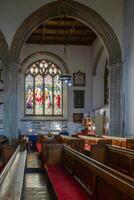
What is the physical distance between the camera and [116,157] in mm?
6023

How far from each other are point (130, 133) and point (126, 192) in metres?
9.06

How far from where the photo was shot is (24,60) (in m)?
18.1

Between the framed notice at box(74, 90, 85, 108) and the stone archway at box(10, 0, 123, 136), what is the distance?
5686 millimetres

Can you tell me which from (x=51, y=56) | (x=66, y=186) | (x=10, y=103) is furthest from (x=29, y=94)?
(x=66, y=186)

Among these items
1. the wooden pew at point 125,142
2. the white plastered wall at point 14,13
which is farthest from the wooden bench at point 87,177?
the white plastered wall at point 14,13

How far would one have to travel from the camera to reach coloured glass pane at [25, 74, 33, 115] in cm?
1856

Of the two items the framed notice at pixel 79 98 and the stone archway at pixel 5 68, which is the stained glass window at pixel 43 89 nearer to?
the framed notice at pixel 79 98

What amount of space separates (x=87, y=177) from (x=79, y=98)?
46.4 feet

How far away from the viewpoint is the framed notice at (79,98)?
60.1ft

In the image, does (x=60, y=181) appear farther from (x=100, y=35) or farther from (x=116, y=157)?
(x=100, y=35)

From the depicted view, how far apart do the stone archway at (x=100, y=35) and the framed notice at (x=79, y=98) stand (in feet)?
18.7

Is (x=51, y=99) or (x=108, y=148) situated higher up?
(x=51, y=99)

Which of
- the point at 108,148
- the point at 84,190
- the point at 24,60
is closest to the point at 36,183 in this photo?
the point at 108,148

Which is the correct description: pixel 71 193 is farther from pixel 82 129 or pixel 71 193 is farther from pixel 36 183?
pixel 82 129
